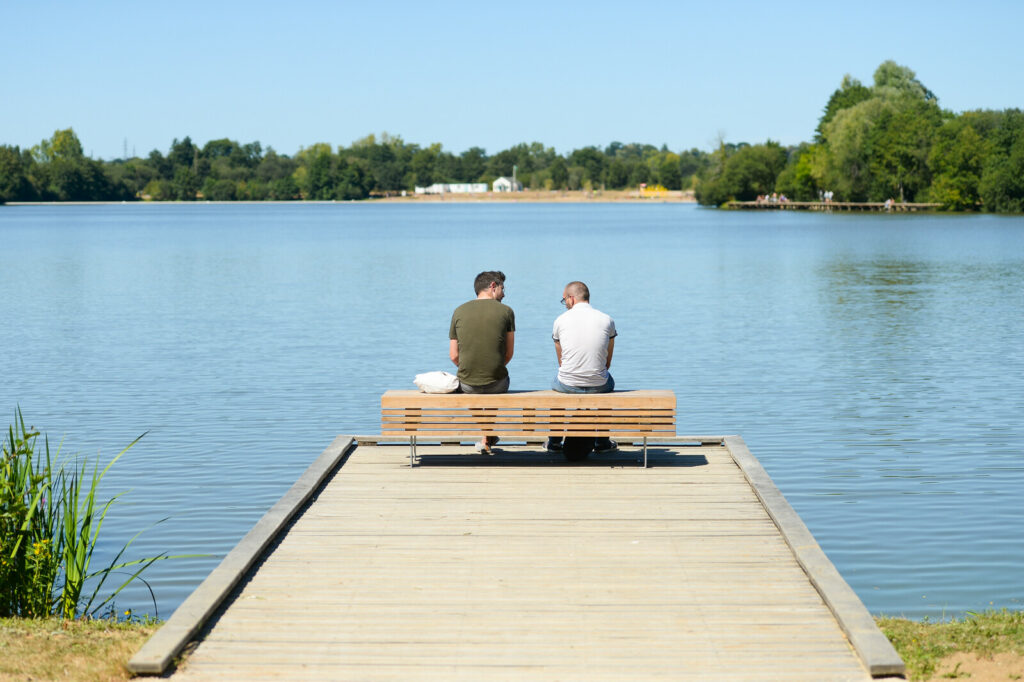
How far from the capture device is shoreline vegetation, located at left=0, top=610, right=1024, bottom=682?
591cm

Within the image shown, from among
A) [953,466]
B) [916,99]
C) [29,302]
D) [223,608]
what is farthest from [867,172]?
[223,608]

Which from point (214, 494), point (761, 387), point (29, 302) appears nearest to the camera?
point (214, 494)

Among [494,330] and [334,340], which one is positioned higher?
[494,330]

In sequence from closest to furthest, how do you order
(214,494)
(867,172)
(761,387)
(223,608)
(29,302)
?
1. (223,608)
2. (214,494)
3. (761,387)
4. (29,302)
5. (867,172)

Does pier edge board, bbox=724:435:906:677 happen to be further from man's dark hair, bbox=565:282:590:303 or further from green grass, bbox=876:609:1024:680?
man's dark hair, bbox=565:282:590:303

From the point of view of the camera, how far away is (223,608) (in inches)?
264

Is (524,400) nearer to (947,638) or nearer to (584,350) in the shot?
(584,350)

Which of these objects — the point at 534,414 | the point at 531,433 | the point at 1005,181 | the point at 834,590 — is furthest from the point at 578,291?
the point at 1005,181

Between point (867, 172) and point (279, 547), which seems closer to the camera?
point (279, 547)

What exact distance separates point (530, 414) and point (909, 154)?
112459mm

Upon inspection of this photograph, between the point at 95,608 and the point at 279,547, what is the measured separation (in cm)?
168

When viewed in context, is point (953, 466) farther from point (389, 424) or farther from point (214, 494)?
point (214, 494)

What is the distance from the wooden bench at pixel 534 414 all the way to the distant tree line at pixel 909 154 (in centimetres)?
10244

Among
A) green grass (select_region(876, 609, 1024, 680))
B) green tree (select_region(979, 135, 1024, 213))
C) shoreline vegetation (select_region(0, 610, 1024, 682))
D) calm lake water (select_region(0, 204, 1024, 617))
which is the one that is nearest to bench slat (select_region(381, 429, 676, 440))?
calm lake water (select_region(0, 204, 1024, 617))
